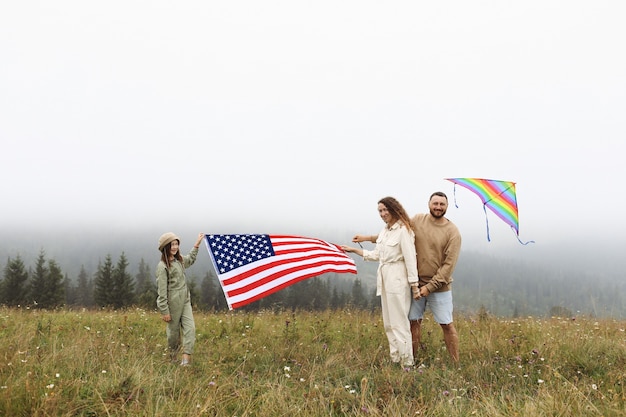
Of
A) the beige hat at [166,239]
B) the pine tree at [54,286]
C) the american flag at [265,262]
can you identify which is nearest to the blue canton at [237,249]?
the american flag at [265,262]

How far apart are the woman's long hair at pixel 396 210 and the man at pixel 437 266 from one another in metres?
0.32

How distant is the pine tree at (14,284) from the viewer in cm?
5457

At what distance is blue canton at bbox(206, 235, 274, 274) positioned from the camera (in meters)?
6.01

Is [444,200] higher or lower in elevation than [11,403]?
higher

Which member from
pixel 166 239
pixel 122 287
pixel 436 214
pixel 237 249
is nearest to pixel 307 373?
pixel 237 249

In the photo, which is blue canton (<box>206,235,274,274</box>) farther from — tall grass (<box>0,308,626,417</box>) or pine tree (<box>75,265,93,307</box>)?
pine tree (<box>75,265,93,307</box>)

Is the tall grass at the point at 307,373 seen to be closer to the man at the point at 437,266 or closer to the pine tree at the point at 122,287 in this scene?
the man at the point at 437,266

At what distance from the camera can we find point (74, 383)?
390 cm

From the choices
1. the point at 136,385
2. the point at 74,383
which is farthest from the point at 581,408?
the point at 74,383

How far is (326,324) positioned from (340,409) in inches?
158

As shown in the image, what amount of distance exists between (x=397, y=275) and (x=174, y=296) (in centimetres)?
337

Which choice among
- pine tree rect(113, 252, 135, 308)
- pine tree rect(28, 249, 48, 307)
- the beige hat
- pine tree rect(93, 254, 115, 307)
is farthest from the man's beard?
pine tree rect(28, 249, 48, 307)

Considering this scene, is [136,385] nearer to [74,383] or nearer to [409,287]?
[74,383]

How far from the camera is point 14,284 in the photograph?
5547 cm
